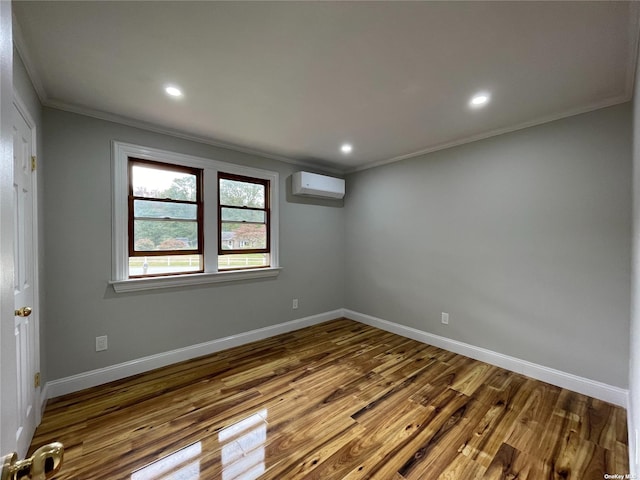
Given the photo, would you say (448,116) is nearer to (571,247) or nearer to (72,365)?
(571,247)

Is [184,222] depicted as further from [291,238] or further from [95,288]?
[291,238]

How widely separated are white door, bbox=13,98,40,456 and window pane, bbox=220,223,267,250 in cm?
167

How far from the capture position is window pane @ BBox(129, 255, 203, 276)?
8.96ft

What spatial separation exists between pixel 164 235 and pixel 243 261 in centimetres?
97

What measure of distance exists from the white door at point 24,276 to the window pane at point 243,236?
5.48 ft

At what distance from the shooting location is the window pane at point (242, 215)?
3359mm

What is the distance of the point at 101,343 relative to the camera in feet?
8.12

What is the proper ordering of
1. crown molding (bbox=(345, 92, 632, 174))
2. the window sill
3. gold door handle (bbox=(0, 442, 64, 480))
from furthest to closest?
the window sill < crown molding (bbox=(345, 92, 632, 174)) < gold door handle (bbox=(0, 442, 64, 480))

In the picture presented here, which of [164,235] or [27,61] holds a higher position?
[27,61]

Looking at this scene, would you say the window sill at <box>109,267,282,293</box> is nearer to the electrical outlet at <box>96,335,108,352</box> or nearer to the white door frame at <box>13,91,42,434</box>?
the electrical outlet at <box>96,335,108,352</box>

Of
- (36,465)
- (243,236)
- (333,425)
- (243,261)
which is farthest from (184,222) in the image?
(36,465)

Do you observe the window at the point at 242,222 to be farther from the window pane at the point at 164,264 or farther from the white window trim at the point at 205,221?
the window pane at the point at 164,264

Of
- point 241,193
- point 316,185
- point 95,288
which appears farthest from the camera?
point 316,185

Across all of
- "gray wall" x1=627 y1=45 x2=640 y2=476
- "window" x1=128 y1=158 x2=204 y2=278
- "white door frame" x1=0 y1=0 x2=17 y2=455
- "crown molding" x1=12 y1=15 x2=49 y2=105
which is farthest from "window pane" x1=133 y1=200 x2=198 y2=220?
"gray wall" x1=627 y1=45 x2=640 y2=476
